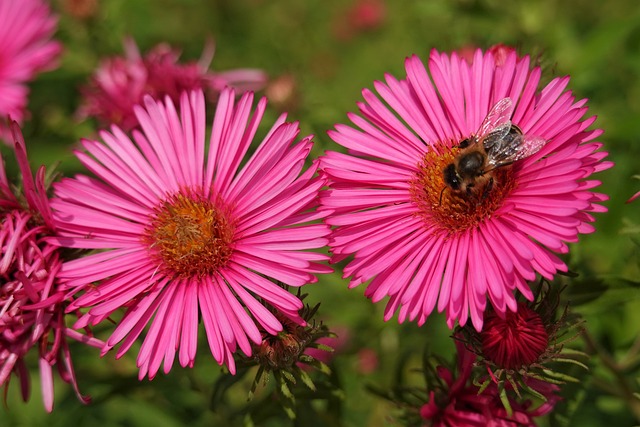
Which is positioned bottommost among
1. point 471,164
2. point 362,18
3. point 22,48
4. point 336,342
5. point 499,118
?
point 336,342

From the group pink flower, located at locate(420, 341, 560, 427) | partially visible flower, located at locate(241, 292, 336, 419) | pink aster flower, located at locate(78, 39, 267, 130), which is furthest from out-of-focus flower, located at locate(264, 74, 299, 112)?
pink flower, located at locate(420, 341, 560, 427)

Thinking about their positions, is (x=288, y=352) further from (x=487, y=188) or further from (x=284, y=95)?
(x=284, y=95)

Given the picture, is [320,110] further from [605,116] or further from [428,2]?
[605,116]

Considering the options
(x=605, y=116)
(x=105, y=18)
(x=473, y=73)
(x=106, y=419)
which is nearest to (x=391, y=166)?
(x=473, y=73)

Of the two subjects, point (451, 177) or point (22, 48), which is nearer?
point (451, 177)

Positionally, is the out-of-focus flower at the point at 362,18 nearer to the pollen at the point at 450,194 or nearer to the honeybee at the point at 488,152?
the pollen at the point at 450,194

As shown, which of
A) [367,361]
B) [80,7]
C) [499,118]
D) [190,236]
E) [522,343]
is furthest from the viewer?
[80,7]

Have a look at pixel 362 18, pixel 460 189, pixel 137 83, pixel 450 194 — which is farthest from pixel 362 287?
pixel 362 18
